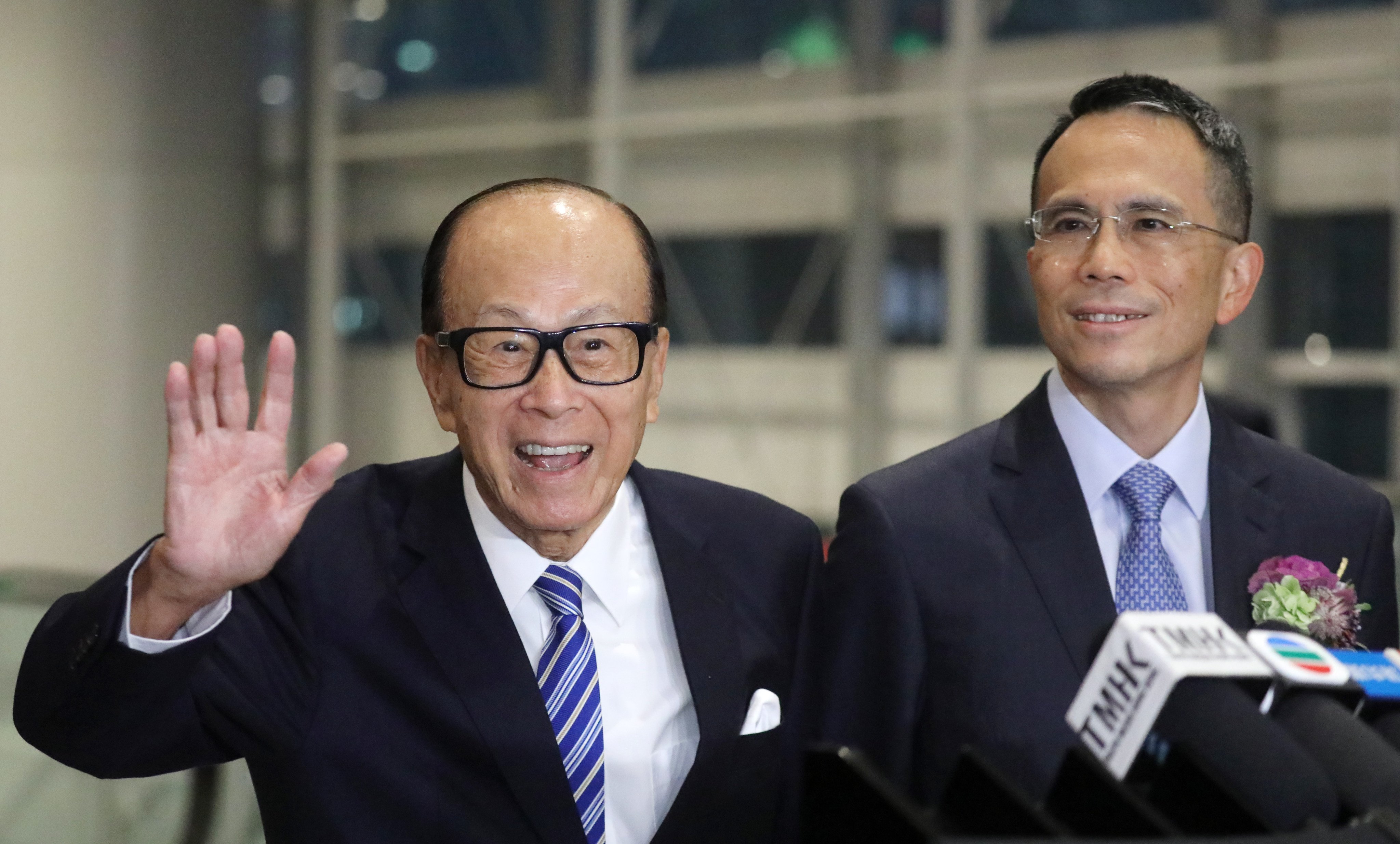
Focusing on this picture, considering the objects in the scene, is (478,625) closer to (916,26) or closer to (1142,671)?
(1142,671)

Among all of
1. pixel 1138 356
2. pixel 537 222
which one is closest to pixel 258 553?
pixel 537 222

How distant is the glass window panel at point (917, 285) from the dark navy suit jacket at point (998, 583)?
6.35 meters

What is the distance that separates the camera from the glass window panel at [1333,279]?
6.90 meters

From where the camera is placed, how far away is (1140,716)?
98cm

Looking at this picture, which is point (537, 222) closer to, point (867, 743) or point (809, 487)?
point (867, 743)

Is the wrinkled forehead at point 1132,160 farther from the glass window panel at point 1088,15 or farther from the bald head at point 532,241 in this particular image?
the glass window panel at point 1088,15

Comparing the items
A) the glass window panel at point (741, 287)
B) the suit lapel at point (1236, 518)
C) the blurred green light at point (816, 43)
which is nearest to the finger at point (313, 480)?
the suit lapel at point (1236, 518)

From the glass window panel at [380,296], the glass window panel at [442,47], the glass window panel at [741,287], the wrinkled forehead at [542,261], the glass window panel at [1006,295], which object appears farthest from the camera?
the glass window panel at [380,296]

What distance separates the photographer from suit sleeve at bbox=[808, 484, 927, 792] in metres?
1.65

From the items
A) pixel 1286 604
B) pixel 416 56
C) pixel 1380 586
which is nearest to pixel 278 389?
pixel 1286 604

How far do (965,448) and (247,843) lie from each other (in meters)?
2.05

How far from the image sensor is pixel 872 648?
168cm

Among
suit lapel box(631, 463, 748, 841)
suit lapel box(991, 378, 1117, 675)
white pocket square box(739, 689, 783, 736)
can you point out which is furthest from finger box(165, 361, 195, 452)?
suit lapel box(991, 378, 1117, 675)

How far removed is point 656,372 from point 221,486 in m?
0.54
